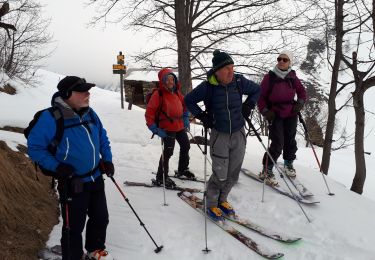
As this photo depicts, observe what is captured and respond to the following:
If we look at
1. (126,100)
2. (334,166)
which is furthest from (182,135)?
(126,100)

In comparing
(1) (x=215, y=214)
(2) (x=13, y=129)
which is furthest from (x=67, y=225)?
(2) (x=13, y=129)

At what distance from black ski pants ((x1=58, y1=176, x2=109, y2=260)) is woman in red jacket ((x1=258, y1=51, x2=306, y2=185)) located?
3.27 meters

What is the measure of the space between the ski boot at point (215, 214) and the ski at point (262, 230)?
0.21 metres

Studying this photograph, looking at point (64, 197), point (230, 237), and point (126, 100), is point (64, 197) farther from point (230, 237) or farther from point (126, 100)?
point (126, 100)

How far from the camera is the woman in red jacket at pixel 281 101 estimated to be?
582 centimetres

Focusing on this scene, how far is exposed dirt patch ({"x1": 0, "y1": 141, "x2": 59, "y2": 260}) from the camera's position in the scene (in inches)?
150

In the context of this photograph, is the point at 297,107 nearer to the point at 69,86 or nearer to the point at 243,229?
the point at 243,229

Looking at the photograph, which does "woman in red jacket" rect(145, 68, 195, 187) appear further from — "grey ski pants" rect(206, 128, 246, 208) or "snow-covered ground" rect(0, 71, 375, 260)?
"grey ski pants" rect(206, 128, 246, 208)

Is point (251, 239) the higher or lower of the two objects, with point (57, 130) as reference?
lower

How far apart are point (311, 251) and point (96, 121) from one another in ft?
10.0

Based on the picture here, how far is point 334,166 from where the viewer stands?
1983cm

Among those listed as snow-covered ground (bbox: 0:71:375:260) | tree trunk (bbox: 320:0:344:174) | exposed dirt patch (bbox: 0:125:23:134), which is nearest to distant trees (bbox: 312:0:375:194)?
tree trunk (bbox: 320:0:344:174)

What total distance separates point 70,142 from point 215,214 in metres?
2.39

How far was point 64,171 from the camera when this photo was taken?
320cm
